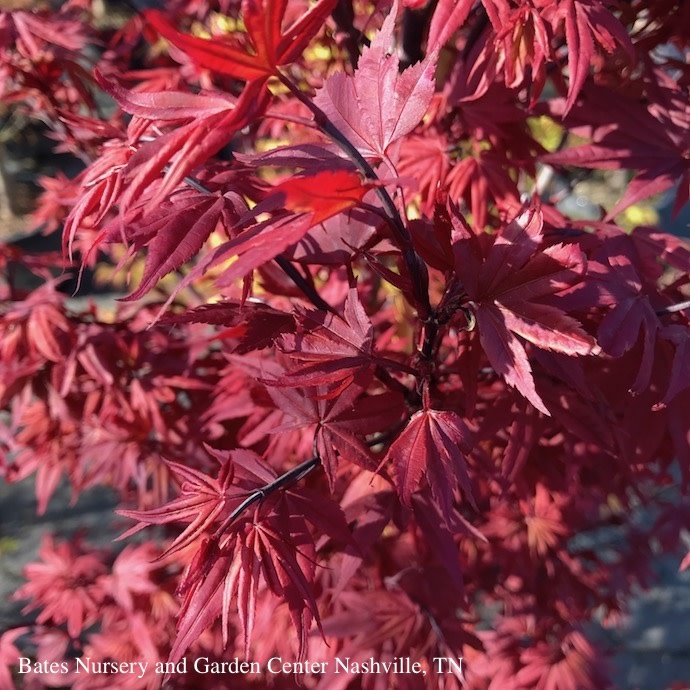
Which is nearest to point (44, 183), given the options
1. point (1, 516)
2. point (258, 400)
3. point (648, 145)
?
point (258, 400)

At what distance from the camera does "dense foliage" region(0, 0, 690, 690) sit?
1.80 ft

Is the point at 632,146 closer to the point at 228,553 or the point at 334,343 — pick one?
the point at 334,343

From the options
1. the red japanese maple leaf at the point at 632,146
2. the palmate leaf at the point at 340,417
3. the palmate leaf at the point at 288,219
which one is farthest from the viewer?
the red japanese maple leaf at the point at 632,146

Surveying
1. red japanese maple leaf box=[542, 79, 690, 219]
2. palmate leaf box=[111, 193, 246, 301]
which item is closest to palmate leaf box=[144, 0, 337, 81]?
palmate leaf box=[111, 193, 246, 301]

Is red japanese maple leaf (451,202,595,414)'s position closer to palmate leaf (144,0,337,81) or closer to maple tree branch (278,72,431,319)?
maple tree branch (278,72,431,319)

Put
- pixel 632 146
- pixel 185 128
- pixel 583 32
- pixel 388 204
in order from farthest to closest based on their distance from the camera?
pixel 632 146
pixel 583 32
pixel 388 204
pixel 185 128

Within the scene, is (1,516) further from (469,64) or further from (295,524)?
(469,64)

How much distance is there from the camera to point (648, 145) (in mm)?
892

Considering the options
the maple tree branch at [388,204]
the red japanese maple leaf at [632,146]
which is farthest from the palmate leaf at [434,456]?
the red japanese maple leaf at [632,146]

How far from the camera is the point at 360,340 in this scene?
0.62 metres

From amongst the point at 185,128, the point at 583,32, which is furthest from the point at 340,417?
the point at 583,32

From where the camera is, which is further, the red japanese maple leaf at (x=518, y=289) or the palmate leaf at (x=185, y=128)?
the red japanese maple leaf at (x=518, y=289)

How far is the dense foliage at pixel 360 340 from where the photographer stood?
0.55m

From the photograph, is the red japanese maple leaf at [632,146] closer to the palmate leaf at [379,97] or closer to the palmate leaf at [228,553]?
the palmate leaf at [379,97]
